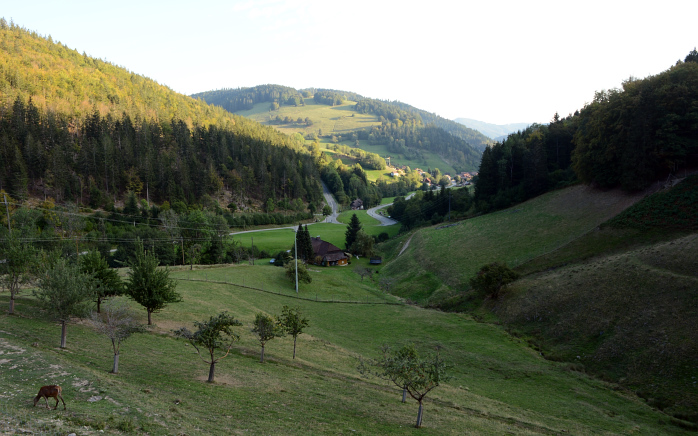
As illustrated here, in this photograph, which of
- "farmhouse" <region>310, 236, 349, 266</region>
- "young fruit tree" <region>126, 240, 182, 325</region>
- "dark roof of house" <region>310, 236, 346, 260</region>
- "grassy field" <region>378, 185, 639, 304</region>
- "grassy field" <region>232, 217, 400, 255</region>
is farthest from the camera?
"grassy field" <region>232, 217, 400, 255</region>

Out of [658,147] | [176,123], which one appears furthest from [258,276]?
[176,123]

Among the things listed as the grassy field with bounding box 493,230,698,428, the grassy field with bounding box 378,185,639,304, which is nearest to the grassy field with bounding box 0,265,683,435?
the grassy field with bounding box 493,230,698,428

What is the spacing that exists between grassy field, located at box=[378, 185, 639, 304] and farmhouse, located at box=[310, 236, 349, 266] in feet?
46.1

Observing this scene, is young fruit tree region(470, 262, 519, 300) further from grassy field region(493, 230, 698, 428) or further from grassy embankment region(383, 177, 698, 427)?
grassy field region(493, 230, 698, 428)

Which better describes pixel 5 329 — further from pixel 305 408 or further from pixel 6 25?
pixel 6 25

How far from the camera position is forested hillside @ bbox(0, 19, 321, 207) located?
100875mm

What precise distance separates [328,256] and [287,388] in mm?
62641

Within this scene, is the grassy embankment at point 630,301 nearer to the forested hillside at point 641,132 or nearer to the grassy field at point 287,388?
the grassy field at point 287,388

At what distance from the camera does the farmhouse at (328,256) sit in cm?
8488

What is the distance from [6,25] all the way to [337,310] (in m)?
219

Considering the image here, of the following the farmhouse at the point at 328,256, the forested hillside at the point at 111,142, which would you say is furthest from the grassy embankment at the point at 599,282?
the forested hillside at the point at 111,142

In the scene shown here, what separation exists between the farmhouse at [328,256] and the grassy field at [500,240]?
1404 cm

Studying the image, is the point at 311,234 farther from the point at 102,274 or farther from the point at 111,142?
the point at 102,274

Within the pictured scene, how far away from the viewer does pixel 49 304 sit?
23297 mm
